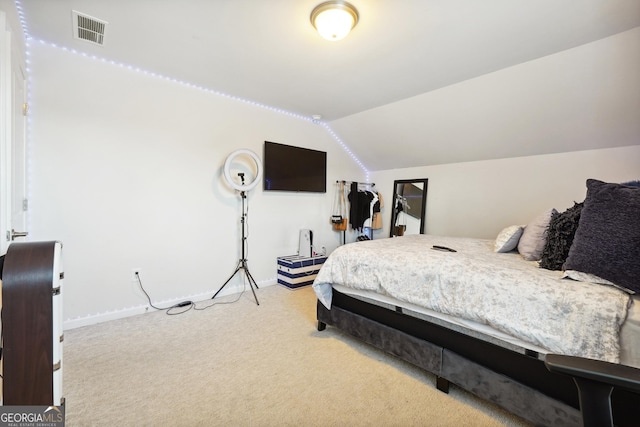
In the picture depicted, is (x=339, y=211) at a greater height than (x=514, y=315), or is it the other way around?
(x=339, y=211)

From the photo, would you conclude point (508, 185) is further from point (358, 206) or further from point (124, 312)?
point (124, 312)

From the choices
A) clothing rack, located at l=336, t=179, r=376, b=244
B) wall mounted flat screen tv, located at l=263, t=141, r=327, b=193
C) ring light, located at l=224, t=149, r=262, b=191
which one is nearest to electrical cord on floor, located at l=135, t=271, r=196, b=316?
ring light, located at l=224, t=149, r=262, b=191

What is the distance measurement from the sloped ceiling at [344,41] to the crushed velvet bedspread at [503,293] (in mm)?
1653

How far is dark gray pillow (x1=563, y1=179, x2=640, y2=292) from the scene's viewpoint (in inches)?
50.4

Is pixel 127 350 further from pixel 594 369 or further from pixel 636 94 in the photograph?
pixel 636 94

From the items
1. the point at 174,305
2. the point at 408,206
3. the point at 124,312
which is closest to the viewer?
the point at 124,312

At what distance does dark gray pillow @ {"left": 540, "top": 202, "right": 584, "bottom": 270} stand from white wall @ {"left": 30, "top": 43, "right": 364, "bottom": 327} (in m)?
3.06

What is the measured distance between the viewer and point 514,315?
1472 millimetres

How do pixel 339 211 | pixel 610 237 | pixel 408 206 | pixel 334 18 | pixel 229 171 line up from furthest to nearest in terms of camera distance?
pixel 339 211, pixel 408 206, pixel 229 171, pixel 334 18, pixel 610 237

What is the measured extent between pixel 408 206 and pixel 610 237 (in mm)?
3253

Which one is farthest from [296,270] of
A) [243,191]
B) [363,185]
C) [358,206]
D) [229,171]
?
[363,185]

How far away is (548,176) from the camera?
3.22 meters

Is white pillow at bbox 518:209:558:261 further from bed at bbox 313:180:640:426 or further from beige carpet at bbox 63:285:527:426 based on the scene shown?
beige carpet at bbox 63:285:527:426

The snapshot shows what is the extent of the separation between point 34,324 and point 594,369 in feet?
5.94
